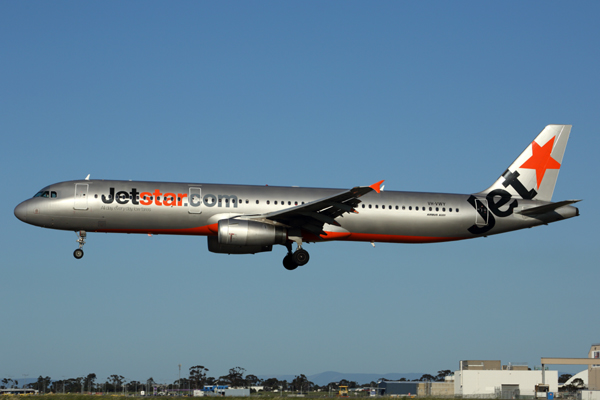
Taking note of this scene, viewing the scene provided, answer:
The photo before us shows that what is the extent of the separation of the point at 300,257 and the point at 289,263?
79.0 inches

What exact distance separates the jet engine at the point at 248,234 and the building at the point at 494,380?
85.8ft

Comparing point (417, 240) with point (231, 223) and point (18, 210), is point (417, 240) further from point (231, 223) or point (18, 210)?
point (18, 210)

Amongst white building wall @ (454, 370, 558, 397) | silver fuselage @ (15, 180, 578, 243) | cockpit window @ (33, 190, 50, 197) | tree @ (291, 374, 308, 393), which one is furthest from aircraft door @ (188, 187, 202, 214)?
white building wall @ (454, 370, 558, 397)

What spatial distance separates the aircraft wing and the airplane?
5 centimetres

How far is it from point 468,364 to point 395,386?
649cm

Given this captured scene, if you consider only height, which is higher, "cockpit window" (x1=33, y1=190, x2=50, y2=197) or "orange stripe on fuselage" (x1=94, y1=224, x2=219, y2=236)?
"cockpit window" (x1=33, y1=190, x2=50, y2=197)

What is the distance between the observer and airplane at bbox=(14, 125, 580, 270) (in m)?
35.1

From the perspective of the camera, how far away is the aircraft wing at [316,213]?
3384 centimetres

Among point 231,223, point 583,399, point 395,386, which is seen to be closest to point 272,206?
point 231,223

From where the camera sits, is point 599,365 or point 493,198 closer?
point 493,198

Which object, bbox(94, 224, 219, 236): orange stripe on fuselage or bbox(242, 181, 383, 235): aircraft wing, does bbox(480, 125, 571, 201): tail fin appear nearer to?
bbox(242, 181, 383, 235): aircraft wing

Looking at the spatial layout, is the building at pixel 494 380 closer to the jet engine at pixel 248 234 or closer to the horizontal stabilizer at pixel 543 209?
the horizontal stabilizer at pixel 543 209

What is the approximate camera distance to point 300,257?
36.6 metres

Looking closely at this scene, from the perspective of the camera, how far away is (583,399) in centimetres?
4400
